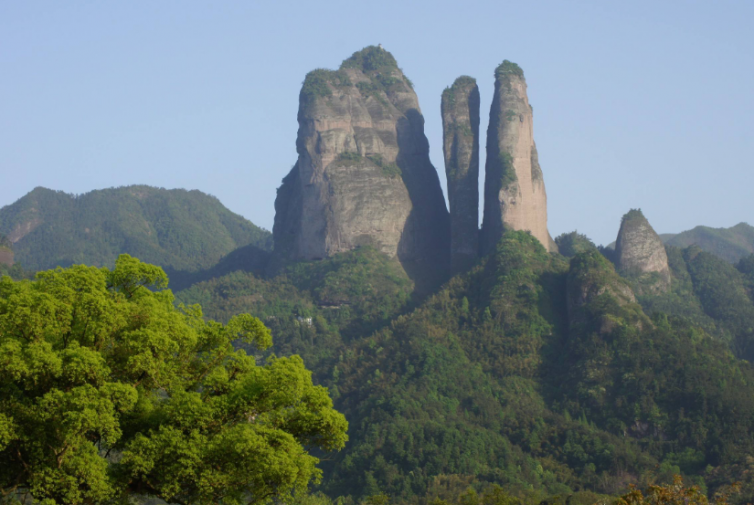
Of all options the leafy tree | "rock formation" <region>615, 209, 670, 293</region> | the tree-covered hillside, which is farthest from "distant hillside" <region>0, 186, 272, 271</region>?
the leafy tree

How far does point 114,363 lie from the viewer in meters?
19.7

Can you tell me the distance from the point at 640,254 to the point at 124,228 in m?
67.0

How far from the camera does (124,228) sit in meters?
126

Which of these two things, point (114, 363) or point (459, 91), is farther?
point (459, 91)

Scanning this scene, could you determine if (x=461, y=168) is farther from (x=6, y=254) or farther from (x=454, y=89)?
(x=6, y=254)

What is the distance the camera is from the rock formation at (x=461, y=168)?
8106cm

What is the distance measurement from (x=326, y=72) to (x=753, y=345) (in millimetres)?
41008

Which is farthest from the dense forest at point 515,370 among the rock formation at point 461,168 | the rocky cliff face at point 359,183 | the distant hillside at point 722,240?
the distant hillside at point 722,240

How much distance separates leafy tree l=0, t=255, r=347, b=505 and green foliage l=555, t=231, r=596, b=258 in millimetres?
73299

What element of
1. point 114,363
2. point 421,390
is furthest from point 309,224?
point 114,363

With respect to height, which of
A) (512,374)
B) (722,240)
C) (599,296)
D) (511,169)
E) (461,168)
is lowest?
(512,374)

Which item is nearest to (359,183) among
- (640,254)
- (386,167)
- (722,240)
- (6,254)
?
(386,167)

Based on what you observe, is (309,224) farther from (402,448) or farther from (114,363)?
(114,363)

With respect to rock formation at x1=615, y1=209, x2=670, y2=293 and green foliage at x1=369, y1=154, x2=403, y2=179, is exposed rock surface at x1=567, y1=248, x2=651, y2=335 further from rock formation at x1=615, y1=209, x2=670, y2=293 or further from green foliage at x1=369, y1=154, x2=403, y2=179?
green foliage at x1=369, y1=154, x2=403, y2=179
